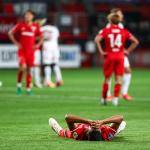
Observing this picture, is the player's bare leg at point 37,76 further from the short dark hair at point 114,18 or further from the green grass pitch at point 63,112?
the short dark hair at point 114,18

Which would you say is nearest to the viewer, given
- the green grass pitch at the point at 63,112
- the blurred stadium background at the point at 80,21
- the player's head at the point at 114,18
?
the green grass pitch at the point at 63,112

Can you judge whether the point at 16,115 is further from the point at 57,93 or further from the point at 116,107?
the point at 57,93

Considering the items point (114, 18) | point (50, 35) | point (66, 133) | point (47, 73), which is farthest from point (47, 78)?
point (66, 133)

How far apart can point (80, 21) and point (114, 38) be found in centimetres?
1688

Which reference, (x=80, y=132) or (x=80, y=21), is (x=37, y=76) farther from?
(x=80, y=132)

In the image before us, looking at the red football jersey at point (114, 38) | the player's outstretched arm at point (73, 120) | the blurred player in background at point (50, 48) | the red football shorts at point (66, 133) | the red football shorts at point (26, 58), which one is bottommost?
the blurred player in background at point (50, 48)

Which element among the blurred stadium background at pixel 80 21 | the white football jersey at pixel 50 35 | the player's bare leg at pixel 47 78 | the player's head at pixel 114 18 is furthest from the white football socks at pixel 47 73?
the player's head at pixel 114 18

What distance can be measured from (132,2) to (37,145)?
85.7 ft

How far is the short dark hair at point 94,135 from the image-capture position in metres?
11.3

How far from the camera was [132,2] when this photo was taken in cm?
3666

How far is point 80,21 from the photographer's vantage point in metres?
35.5

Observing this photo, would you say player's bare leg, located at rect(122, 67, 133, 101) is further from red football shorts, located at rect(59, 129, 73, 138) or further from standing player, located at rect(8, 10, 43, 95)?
red football shorts, located at rect(59, 129, 73, 138)

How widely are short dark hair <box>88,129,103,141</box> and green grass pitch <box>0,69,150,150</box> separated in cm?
13

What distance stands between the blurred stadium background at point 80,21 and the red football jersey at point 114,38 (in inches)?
572
